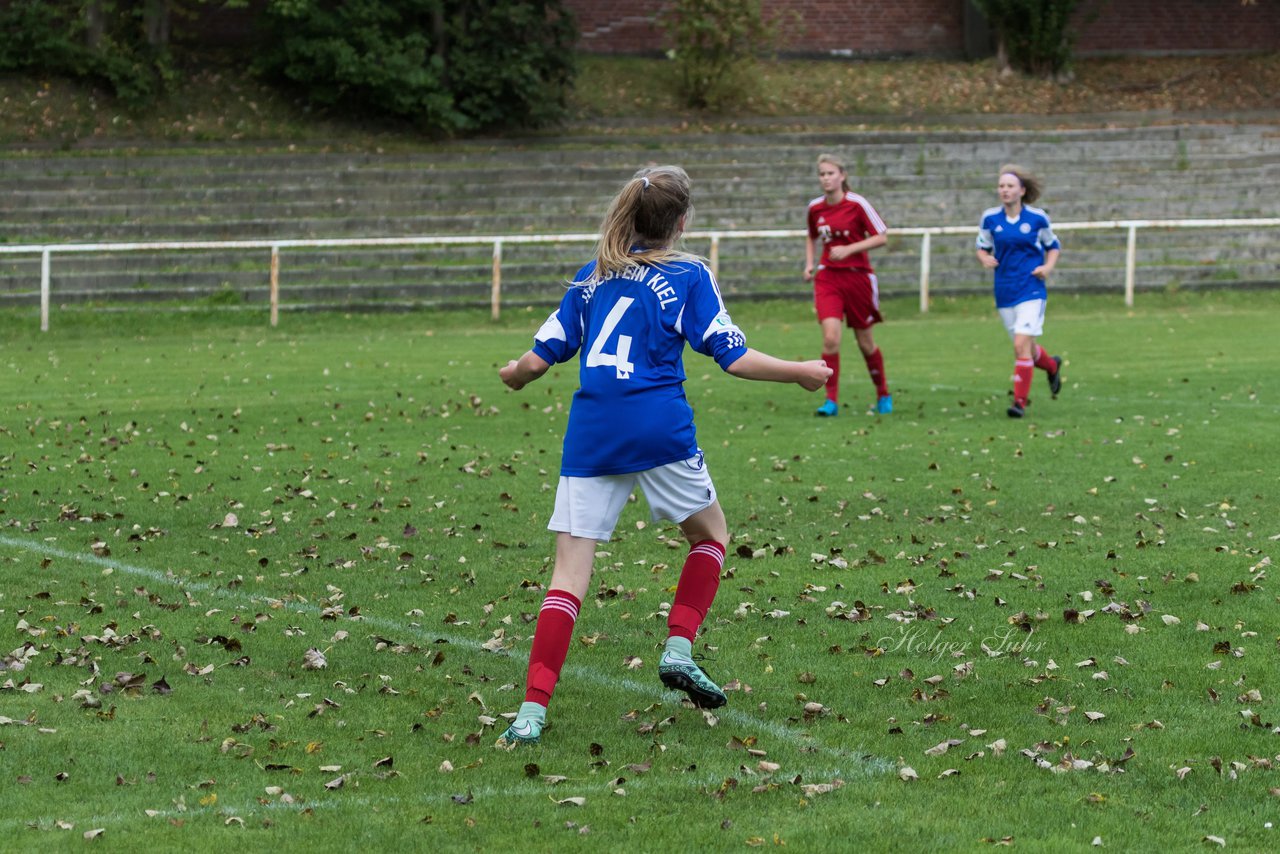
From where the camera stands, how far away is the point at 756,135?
3288 cm

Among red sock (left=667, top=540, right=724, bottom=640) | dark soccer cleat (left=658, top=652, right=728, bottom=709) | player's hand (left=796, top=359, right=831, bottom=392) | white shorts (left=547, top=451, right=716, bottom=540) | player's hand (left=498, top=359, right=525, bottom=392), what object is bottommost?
dark soccer cleat (left=658, top=652, right=728, bottom=709)

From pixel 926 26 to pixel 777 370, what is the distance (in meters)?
36.2

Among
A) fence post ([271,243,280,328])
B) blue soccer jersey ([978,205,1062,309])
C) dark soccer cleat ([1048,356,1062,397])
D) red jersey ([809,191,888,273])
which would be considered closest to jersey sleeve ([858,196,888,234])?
red jersey ([809,191,888,273])

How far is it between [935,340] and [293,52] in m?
18.1

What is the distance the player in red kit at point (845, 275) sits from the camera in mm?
13539

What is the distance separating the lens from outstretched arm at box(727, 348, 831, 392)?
207 inches

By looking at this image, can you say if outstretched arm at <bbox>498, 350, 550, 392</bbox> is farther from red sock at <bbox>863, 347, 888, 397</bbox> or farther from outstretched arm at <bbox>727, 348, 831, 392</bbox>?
red sock at <bbox>863, 347, 888, 397</bbox>

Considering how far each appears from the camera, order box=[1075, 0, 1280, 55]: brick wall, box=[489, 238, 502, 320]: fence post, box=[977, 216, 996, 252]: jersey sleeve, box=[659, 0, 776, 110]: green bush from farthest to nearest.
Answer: box=[1075, 0, 1280, 55]: brick wall < box=[659, 0, 776, 110]: green bush < box=[489, 238, 502, 320]: fence post < box=[977, 216, 996, 252]: jersey sleeve

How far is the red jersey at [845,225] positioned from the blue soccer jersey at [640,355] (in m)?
8.28

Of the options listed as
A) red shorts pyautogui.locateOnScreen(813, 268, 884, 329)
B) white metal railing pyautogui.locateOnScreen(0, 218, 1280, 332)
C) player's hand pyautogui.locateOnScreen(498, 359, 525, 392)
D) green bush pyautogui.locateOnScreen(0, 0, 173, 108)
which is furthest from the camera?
green bush pyautogui.locateOnScreen(0, 0, 173, 108)

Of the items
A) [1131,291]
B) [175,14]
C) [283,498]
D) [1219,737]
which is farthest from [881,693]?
[175,14]

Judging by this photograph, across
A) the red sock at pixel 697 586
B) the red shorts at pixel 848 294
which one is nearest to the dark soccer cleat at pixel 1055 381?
the red shorts at pixel 848 294

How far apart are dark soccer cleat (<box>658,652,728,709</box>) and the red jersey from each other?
833 cm

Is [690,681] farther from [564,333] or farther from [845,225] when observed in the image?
[845,225]
